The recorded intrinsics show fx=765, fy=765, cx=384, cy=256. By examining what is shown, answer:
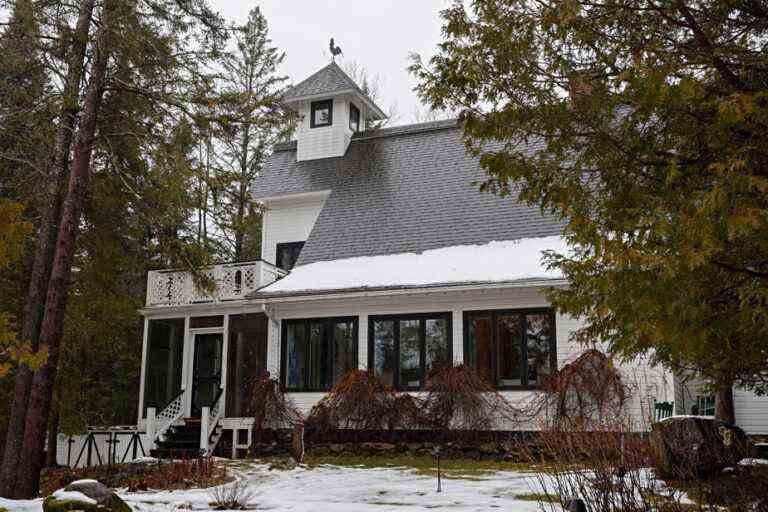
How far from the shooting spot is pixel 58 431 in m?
18.0

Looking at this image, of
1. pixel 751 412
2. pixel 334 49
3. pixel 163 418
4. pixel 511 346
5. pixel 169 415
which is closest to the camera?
pixel 751 412

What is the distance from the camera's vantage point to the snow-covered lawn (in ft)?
27.1

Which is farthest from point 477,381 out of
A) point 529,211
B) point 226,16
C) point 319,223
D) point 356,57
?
point 356,57

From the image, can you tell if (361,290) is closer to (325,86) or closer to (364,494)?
(364,494)

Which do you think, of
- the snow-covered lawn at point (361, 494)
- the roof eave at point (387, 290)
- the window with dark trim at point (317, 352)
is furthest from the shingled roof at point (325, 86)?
the snow-covered lawn at point (361, 494)

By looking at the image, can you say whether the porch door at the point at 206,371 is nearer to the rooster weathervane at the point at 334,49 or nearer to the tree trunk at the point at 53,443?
the tree trunk at the point at 53,443

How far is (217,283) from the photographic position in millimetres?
17516

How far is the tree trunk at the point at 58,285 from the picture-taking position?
10.9 meters

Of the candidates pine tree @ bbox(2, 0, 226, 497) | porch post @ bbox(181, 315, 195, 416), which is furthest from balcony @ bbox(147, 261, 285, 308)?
pine tree @ bbox(2, 0, 226, 497)

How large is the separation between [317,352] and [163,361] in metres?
5.22

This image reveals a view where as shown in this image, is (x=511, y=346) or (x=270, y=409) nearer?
(x=511, y=346)

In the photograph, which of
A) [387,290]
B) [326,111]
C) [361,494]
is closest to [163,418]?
[387,290]

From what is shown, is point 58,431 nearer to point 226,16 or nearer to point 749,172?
point 226,16

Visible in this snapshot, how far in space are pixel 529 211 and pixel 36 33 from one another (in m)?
9.95
